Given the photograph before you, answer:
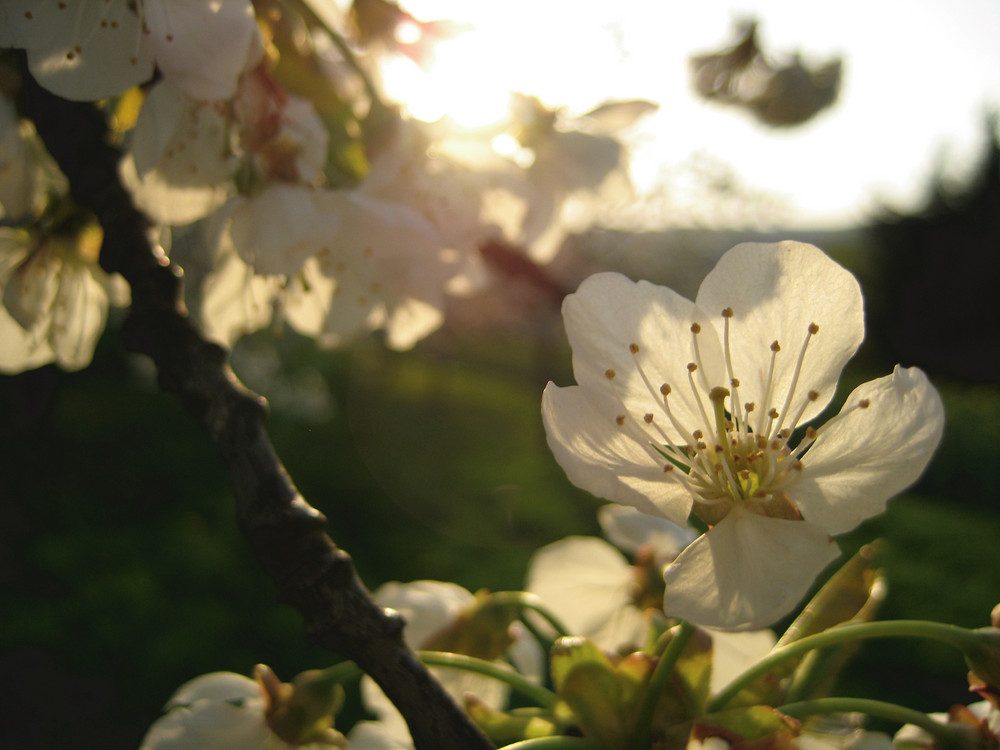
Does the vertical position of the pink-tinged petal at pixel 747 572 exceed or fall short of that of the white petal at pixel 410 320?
it exceeds it

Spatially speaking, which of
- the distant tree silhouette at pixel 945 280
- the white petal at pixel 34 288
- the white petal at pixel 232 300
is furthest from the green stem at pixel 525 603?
the distant tree silhouette at pixel 945 280

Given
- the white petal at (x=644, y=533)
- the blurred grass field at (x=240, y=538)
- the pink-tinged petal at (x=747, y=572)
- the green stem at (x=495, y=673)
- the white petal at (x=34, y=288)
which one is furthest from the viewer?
the blurred grass field at (x=240, y=538)

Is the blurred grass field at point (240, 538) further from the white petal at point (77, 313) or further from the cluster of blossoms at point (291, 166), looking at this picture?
the white petal at point (77, 313)

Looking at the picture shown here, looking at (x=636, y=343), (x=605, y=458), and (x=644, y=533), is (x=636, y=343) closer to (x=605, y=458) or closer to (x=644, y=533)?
(x=605, y=458)


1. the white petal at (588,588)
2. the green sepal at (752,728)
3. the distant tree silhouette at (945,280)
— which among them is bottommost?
the distant tree silhouette at (945,280)

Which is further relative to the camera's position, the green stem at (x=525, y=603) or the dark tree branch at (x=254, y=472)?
the green stem at (x=525, y=603)

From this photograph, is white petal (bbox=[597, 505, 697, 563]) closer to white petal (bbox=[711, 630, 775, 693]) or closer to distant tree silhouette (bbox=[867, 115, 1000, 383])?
white petal (bbox=[711, 630, 775, 693])
